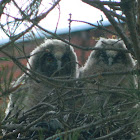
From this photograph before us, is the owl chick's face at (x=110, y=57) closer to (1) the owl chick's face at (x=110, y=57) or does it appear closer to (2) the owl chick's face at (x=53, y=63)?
(1) the owl chick's face at (x=110, y=57)

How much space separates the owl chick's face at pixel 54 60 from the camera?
4691 millimetres

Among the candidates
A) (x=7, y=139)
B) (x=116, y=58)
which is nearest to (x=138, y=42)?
(x=7, y=139)

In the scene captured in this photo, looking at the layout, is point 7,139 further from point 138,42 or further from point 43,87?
point 43,87

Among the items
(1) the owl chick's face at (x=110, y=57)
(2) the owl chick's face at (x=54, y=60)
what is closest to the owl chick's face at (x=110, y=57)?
(1) the owl chick's face at (x=110, y=57)

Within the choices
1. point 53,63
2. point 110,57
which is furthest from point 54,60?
point 110,57

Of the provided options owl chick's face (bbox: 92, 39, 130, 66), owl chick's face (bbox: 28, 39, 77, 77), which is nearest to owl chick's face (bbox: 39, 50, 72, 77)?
owl chick's face (bbox: 28, 39, 77, 77)

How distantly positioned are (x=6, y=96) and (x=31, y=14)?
621 millimetres

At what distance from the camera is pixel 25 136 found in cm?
309

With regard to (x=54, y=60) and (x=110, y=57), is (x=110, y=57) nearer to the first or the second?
(x=110, y=57)

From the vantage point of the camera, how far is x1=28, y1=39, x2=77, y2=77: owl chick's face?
15.4 feet

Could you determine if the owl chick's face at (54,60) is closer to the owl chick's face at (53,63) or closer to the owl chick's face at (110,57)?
the owl chick's face at (53,63)

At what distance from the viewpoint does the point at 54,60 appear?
4707 millimetres

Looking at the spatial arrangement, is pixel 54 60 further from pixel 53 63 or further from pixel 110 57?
pixel 110 57

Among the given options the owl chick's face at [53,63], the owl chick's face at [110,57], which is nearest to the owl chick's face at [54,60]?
the owl chick's face at [53,63]
